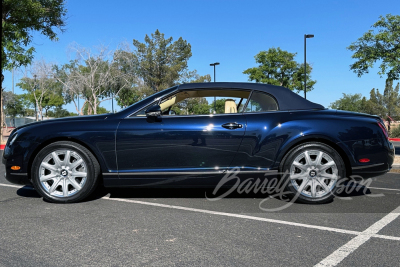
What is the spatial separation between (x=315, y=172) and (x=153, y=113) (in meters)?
2.18

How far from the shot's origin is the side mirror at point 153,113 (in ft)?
15.6

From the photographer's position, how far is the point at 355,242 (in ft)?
10.9

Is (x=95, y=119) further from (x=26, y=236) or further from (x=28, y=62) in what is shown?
(x=28, y=62)

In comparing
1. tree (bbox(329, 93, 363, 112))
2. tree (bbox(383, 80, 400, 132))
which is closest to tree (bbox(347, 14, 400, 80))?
tree (bbox(383, 80, 400, 132))

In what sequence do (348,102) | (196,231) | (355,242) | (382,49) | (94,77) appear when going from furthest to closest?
(348,102) → (94,77) → (382,49) → (196,231) → (355,242)

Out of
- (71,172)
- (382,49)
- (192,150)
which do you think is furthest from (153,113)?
(382,49)

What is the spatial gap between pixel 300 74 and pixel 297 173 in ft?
145

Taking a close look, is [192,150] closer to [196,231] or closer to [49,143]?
[196,231]

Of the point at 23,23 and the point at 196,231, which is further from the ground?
the point at 23,23

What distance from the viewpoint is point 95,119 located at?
495 centimetres

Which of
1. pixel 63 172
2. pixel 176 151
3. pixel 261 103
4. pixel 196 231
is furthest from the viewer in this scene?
pixel 261 103

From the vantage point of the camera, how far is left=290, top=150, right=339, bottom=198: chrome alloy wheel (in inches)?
189

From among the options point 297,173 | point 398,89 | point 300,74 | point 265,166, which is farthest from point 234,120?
point 398,89

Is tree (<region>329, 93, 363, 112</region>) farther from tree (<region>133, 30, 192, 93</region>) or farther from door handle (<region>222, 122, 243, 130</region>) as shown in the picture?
door handle (<region>222, 122, 243, 130</region>)
